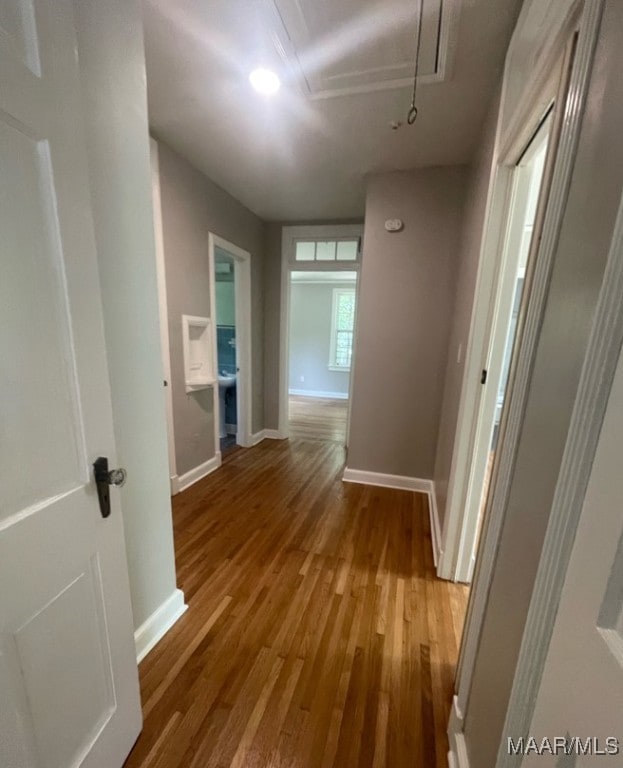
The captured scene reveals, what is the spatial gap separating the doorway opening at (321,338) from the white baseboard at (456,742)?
16.4ft

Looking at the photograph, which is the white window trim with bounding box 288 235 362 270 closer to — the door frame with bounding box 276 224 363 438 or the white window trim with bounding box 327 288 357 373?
the door frame with bounding box 276 224 363 438

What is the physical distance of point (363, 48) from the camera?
1.41 m

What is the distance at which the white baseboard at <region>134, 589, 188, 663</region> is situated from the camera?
4.38 feet

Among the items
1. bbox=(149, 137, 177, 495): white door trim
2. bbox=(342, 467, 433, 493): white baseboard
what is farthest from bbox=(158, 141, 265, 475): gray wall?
bbox=(342, 467, 433, 493): white baseboard

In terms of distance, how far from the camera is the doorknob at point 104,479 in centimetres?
84

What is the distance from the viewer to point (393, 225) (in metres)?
2.53

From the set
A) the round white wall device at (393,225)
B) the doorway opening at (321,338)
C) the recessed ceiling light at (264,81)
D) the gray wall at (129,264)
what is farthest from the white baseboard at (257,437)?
the recessed ceiling light at (264,81)

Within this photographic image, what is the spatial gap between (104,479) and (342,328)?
6.06 metres

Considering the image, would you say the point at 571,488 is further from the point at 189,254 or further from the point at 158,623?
the point at 189,254

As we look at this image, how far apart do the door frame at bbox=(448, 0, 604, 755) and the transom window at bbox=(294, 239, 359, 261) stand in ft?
8.20

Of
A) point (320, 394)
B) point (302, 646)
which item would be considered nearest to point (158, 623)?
point (302, 646)

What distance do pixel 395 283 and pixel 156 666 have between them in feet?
9.01

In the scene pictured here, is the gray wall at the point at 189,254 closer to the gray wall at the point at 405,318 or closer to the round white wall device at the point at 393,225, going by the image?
the gray wall at the point at 405,318

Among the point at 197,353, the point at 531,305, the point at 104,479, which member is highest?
the point at 531,305
